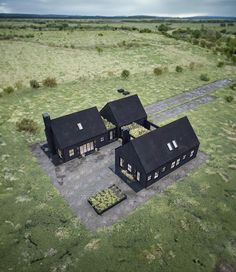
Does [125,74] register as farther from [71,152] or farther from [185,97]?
[71,152]

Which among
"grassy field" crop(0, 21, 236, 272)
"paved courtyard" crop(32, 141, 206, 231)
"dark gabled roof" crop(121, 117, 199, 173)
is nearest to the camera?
"grassy field" crop(0, 21, 236, 272)

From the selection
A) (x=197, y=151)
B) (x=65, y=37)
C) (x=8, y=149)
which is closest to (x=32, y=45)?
(x=65, y=37)

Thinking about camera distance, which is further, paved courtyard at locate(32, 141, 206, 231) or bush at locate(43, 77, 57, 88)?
bush at locate(43, 77, 57, 88)

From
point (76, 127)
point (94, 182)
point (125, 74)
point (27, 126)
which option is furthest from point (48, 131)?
→ point (125, 74)

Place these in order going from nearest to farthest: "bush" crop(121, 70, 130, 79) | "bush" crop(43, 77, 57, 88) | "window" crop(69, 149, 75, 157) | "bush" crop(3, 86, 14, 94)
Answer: "window" crop(69, 149, 75, 157) < "bush" crop(3, 86, 14, 94) < "bush" crop(43, 77, 57, 88) < "bush" crop(121, 70, 130, 79)

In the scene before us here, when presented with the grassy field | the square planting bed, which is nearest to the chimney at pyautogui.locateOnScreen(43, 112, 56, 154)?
the grassy field

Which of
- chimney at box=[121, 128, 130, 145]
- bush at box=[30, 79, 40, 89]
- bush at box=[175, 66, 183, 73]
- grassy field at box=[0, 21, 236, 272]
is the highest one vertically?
chimney at box=[121, 128, 130, 145]

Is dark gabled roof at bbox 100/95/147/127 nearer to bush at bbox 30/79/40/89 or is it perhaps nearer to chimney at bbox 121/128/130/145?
chimney at bbox 121/128/130/145
